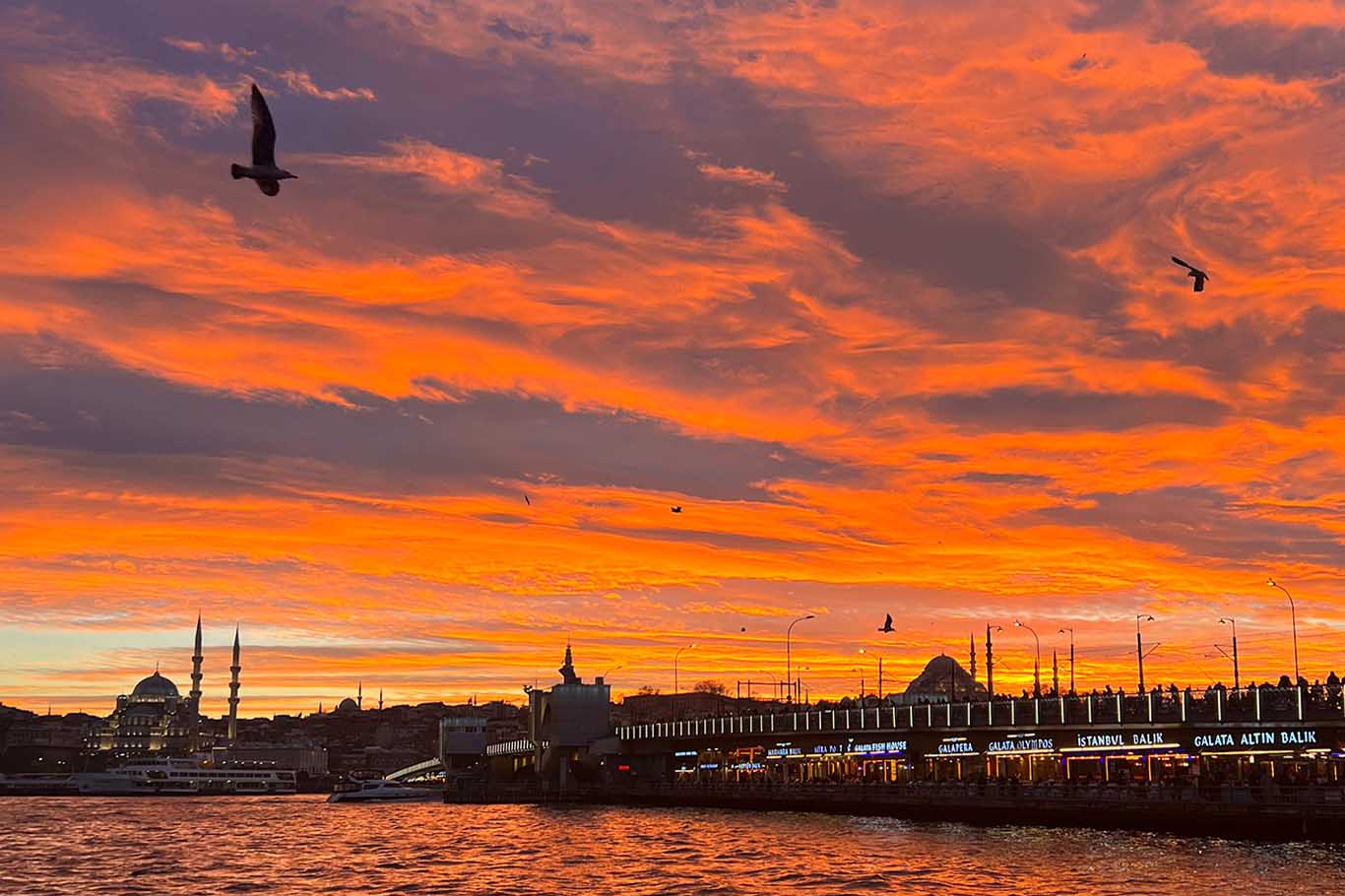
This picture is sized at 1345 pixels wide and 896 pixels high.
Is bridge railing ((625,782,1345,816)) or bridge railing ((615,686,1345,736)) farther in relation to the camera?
bridge railing ((615,686,1345,736))

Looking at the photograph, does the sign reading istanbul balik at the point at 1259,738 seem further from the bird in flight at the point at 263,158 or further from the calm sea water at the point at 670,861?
the bird in flight at the point at 263,158

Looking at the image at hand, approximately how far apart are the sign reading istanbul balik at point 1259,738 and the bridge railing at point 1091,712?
1.21 meters

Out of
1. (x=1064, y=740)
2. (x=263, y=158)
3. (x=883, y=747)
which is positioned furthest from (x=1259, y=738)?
(x=263, y=158)

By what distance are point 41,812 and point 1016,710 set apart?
13226cm

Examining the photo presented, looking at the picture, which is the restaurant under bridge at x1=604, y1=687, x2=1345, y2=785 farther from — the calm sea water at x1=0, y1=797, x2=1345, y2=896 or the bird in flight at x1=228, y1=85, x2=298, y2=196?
the bird in flight at x1=228, y1=85, x2=298, y2=196

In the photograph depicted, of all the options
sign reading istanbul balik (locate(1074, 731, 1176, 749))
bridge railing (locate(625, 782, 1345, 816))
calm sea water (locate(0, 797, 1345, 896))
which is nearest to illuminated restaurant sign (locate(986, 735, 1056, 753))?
sign reading istanbul balik (locate(1074, 731, 1176, 749))

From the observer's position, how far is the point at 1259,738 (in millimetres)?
101250

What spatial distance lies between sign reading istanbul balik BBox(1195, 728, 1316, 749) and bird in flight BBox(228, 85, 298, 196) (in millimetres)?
84666

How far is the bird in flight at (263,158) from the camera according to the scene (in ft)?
105

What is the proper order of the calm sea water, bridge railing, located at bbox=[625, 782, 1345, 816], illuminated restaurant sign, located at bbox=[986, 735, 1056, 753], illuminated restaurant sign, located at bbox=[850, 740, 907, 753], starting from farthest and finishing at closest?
illuminated restaurant sign, located at bbox=[850, 740, 907, 753], illuminated restaurant sign, located at bbox=[986, 735, 1056, 753], bridge railing, located at bbox=[625, 782, 1345, 816], the calm sea water

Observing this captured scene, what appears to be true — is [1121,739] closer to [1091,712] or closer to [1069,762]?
[1091,712]

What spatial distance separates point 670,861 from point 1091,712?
133 feet

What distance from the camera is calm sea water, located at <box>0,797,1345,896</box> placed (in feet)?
239

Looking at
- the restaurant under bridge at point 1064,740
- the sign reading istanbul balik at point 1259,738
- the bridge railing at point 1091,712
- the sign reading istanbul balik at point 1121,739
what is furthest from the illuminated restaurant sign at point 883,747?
the sign reading istanbul balik at point 1259,738
